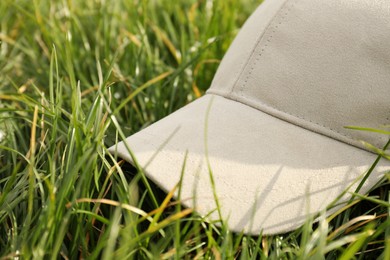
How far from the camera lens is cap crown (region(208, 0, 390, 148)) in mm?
1166

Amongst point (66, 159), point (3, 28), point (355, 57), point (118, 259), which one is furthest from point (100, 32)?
point (118, 259)

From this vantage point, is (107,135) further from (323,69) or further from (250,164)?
(323,69)

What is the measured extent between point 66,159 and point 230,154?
1.04 ft

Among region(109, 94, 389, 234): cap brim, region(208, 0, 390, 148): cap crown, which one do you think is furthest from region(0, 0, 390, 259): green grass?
region(208, 0, 390, 148): cap crown

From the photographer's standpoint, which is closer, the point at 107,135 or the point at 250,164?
the point at 250,164

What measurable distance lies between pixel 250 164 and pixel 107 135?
0.41 metres

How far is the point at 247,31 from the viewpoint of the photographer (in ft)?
4.49

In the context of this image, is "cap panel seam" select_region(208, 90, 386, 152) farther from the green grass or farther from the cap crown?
the green grass

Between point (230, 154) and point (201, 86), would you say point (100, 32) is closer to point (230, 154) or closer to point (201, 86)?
point (201, 86)

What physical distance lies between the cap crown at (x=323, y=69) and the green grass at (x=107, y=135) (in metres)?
0.18

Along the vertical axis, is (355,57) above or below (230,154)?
above

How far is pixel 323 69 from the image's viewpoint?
1194 mm

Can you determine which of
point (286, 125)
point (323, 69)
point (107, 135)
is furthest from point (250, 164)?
point (107, 135)

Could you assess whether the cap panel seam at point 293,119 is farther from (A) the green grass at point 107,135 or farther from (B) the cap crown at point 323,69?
(A) the green grass at point 107,135
